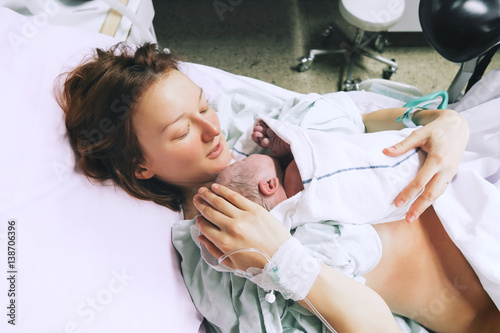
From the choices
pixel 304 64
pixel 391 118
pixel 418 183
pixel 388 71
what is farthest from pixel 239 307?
pixel 388 71

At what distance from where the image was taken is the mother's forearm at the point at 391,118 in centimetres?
118

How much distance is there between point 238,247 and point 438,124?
713mm

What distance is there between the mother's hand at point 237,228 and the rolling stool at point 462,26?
756 mm

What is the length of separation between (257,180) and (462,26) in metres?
0.74

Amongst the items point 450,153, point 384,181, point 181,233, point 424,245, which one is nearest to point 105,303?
point 181,233

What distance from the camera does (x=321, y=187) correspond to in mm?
947

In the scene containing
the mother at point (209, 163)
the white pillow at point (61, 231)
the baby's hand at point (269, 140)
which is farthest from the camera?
the baby's hand at point (269, 140)

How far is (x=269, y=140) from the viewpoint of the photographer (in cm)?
118

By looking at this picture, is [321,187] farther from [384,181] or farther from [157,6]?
[157,6]

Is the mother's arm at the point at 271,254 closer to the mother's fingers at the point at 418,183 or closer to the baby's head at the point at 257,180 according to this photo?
the baby's head at the point at 257,180

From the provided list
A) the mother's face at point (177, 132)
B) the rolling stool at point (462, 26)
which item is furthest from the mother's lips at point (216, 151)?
the rolling stool at point (462, 26)

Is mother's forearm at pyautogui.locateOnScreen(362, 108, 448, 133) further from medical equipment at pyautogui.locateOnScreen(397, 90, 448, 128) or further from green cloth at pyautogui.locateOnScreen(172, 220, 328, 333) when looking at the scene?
green cloth at pyautogui.locateOnScreen(172, 220, 328, 333)

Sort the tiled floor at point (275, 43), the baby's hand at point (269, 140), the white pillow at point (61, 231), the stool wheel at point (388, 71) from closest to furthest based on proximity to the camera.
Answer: the white pillow at point (61, 231)
the baby's hand at point (269, 140)
the stool wheel at point (388, 71)
the tiled floor at point (275, 43)

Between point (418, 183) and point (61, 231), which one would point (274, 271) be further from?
point (61, 231)
